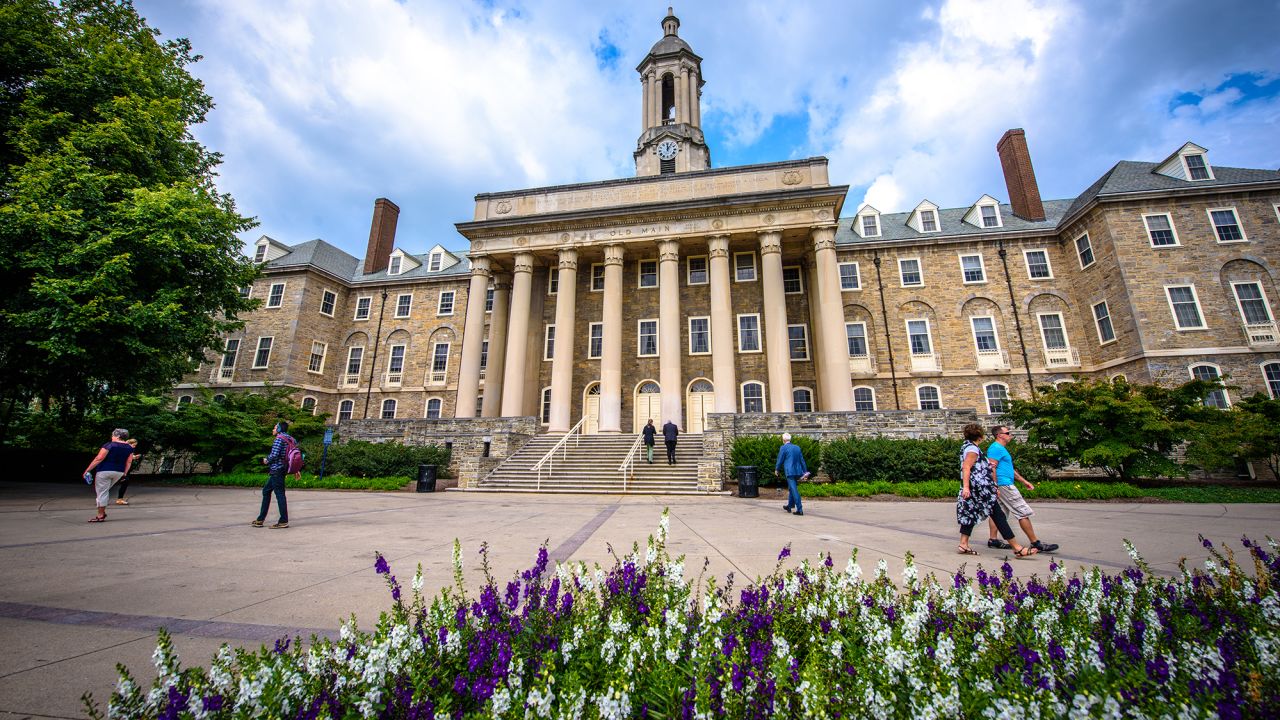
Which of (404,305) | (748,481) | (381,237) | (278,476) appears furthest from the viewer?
(381,237)

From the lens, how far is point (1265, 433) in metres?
13.7

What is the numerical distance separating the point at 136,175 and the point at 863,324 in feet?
103

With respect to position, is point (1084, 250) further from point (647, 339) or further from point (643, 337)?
point (643, 337)

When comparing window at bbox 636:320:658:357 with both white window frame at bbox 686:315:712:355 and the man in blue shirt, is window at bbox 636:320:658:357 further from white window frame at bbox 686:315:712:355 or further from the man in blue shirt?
the man in blue shirt

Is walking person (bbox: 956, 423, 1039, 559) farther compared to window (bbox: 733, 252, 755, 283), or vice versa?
window (bbox: 733, 252, 755, 283)

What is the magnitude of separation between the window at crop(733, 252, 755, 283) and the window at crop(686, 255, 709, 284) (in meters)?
1.77

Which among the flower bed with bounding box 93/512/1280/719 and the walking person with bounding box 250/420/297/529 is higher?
the walking person with bounding box 250/420/297/529

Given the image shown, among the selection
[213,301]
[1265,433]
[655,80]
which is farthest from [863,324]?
[213,301]

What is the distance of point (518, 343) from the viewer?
23547 mm

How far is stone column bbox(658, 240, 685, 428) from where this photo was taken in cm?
2073

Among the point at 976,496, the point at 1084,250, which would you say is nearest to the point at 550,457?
the point at 976,496

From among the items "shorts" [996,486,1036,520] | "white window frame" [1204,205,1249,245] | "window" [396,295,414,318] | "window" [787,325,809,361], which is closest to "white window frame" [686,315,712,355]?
"window" [787,325,809,361]

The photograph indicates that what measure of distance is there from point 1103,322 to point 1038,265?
4416 millimetres

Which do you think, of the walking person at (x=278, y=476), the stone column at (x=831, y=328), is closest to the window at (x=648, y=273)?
the stone column at (x=831, y=328)
